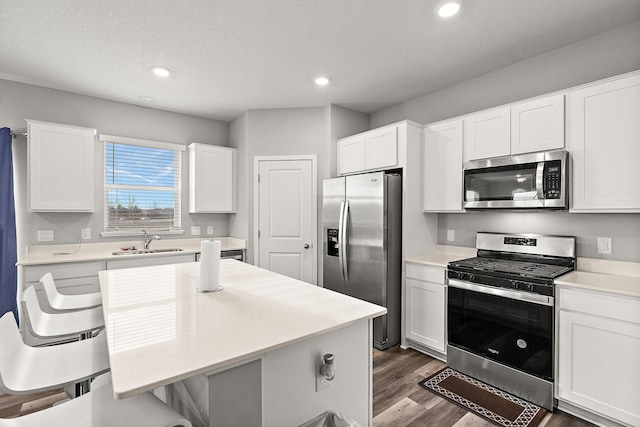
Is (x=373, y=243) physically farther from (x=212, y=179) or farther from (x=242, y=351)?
(x=212, y=179)

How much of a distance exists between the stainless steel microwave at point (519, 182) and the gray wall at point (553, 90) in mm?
341

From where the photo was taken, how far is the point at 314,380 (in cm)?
132

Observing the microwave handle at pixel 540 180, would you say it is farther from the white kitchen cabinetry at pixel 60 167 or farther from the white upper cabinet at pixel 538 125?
the white kitchen cabinetry at pixel 60 167

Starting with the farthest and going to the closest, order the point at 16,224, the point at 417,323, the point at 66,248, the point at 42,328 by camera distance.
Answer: the point at 66,248 → the point at 16,224 → the point at 417,323 → the point at 42,328

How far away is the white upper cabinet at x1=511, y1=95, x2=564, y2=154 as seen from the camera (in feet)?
7.80

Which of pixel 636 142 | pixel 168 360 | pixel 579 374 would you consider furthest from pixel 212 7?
pixel 579 374

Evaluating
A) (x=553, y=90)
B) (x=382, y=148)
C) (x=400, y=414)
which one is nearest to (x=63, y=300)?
(x=400, y=414)

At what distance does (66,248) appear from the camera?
3580 mm

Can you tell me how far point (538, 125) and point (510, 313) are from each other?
4.73 feet

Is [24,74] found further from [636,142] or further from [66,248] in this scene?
[636,142]

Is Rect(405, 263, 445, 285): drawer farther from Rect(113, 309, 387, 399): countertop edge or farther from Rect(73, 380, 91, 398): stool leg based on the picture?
Rect(73, 380, 91, 398): stool leg

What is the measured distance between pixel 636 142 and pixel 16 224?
5.32 meters

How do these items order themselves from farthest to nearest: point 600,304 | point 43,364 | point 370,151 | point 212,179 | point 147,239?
point 212,179, point 147,239, point 370,151, point 600,304, point 43,364

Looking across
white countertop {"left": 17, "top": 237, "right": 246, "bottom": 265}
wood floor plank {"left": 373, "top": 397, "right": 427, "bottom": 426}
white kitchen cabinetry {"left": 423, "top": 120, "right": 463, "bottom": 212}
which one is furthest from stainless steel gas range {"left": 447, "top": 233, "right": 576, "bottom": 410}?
white countertop {"left": 17, "top": 237, "right": 246, "bottom": 265}
